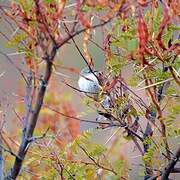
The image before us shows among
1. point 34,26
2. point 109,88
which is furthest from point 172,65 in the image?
point 34,26

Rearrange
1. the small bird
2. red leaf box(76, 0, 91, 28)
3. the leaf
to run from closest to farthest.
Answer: red leaf box(76, 0, 91, 28), the leaf, the small bird

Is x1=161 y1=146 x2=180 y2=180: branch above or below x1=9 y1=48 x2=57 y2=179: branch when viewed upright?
below

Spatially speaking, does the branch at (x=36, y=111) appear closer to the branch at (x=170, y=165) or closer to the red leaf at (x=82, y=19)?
the red leaf at (x=82, y=19)

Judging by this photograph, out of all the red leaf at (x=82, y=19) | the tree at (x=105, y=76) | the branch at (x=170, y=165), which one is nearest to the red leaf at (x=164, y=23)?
the tree at (x=105, y=76)

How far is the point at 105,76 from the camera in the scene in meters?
1.82

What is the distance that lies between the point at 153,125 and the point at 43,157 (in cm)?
39

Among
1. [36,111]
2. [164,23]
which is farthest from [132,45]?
[36,111]

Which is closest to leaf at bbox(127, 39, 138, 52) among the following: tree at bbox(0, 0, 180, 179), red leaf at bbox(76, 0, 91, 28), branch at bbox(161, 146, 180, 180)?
tree at bbox(0, 0, 180, 179)

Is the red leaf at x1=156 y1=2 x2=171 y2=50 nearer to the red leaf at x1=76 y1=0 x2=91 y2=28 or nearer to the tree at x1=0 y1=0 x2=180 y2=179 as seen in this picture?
the tree at x1=0 y1=0 x2=180 y2=179

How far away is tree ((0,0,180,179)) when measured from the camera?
1.25 meters

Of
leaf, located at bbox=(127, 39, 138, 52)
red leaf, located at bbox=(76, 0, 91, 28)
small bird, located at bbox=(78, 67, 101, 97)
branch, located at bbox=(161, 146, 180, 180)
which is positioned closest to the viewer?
red leaf, located at bbox=(76, 0, 91, 28)

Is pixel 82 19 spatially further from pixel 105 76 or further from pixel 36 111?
pixel 105 76

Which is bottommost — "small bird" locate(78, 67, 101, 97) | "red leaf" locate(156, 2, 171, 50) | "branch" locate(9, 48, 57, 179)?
"branch" locate(9, 48, 57, 179)

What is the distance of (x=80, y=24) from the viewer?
1197 millimetres
